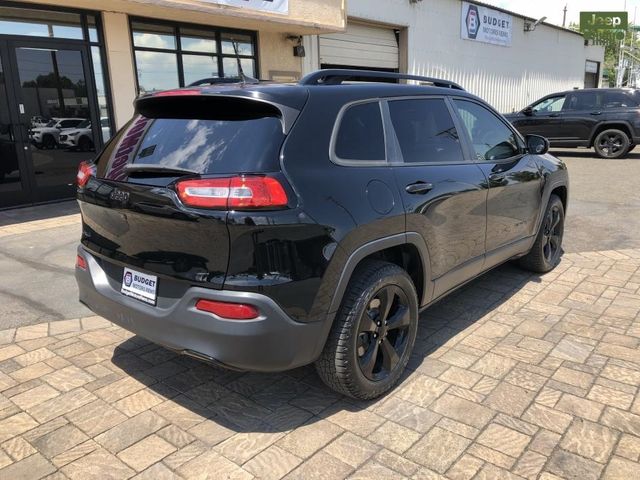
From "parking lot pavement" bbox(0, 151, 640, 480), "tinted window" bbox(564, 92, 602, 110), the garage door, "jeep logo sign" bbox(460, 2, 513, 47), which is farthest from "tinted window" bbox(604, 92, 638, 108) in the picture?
"parking lot pavement" bbox(0, 151, 640, 480)

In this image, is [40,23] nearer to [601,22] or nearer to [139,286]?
[139,286]

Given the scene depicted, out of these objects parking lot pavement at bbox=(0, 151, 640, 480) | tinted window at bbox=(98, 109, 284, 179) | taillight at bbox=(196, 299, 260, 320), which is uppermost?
tinted window at bbox=(98, 109, 284, 179)

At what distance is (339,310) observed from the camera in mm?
2824

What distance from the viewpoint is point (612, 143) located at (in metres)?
14.0

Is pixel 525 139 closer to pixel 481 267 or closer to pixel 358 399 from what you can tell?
pixel 481 267

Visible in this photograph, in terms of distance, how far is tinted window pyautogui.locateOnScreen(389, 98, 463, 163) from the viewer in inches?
132

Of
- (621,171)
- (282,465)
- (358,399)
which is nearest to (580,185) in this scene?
(621,171)

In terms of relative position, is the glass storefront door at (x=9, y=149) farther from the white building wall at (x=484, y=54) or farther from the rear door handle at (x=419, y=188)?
the rear door handle at (x=419, y=188)

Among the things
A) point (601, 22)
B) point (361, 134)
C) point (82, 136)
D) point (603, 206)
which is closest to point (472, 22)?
point (603, 206)

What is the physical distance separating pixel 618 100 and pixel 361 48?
672cm

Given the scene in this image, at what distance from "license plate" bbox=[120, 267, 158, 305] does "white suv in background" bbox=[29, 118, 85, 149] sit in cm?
662

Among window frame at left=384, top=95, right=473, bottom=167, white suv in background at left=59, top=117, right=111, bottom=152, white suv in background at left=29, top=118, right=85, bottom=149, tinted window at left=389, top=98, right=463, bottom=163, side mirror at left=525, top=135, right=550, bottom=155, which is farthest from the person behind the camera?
white suv in background at left=59, top=117, right=111, bottom=152

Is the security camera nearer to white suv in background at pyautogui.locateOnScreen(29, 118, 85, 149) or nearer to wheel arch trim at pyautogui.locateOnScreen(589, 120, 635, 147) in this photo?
wheel arch trim at pyautogui.locateOnScreen(589, 120, 635, 147)

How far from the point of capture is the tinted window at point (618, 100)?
13.8 meters
